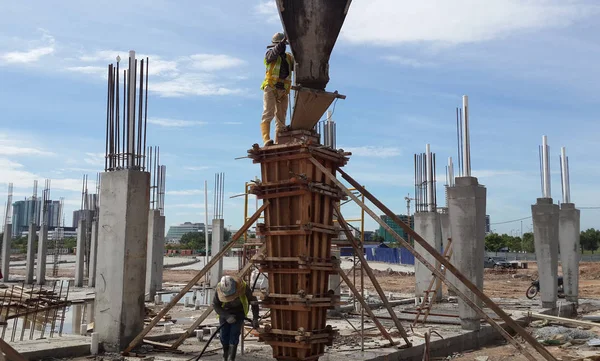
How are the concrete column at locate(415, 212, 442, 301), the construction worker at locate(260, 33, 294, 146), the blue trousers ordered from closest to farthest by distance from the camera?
the blue trousers < the construction worker at locate(260, 33, 294, 146) < the concrete column at locate(415, 212, 442, 301)

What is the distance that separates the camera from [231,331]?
6910 millimetres

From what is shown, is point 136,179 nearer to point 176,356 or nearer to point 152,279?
point 176,356

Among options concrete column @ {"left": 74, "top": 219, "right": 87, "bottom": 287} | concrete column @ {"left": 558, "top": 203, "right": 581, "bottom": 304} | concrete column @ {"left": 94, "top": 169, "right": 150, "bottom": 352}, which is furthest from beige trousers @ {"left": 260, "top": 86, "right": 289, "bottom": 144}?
concrete column @ {"left": 74, "top": 219, "right": 87, "bottom": 287}

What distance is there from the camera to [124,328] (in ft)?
26.7

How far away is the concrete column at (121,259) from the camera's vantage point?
8.16 m

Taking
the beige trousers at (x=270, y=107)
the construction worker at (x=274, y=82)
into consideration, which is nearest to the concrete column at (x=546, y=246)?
the beige trousers at (x=270, y=107)

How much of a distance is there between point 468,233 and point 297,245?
5.08 m

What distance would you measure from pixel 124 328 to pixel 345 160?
166 inches

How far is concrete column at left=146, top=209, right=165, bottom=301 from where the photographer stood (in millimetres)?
18016

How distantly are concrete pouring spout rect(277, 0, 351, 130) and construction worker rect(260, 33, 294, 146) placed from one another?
0.84 metres

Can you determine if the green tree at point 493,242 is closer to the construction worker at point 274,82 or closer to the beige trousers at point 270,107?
the beige trousers at point 270,107

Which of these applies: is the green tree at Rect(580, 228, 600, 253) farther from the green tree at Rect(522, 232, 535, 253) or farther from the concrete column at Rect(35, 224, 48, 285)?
the concrete column at Rect(35, 224, 48, 285)

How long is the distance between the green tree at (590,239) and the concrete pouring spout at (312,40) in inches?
2593

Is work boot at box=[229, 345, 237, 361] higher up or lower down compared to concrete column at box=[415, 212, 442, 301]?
lower down
